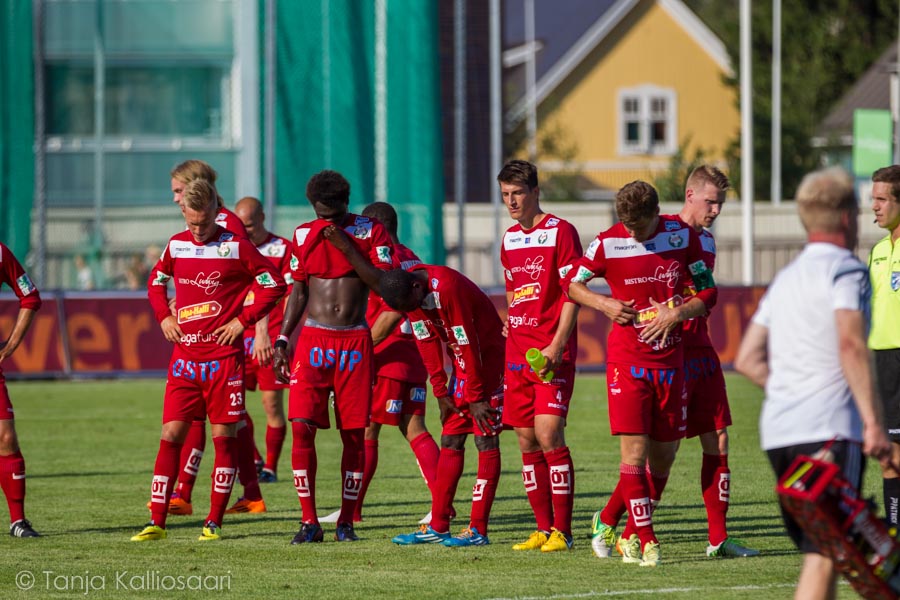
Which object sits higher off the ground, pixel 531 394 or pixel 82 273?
pixel 82 273

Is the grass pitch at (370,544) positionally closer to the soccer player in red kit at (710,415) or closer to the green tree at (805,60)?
the soccer player in red kit at (710,415)

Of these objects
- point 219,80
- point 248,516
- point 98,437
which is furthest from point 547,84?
point 248,516

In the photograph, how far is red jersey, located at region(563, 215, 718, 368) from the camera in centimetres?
859

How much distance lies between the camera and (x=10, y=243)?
24.4 meters

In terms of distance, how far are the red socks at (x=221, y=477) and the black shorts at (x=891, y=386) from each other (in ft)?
13.6

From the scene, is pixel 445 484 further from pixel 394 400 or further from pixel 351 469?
pixel 394 400

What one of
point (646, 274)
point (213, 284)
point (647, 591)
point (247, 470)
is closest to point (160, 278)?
point (213, 284)

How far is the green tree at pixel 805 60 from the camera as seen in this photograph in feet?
169

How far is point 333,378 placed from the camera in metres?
9.69

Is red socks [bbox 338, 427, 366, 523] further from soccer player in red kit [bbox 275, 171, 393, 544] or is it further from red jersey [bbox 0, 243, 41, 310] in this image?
red jersey [bbox 0, 243, 41, 310]

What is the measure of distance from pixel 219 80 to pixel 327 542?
2157 cm

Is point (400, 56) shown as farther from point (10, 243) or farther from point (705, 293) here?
point (705, 293)

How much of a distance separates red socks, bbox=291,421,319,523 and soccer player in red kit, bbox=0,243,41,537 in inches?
72.4

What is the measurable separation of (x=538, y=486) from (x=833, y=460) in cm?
366
